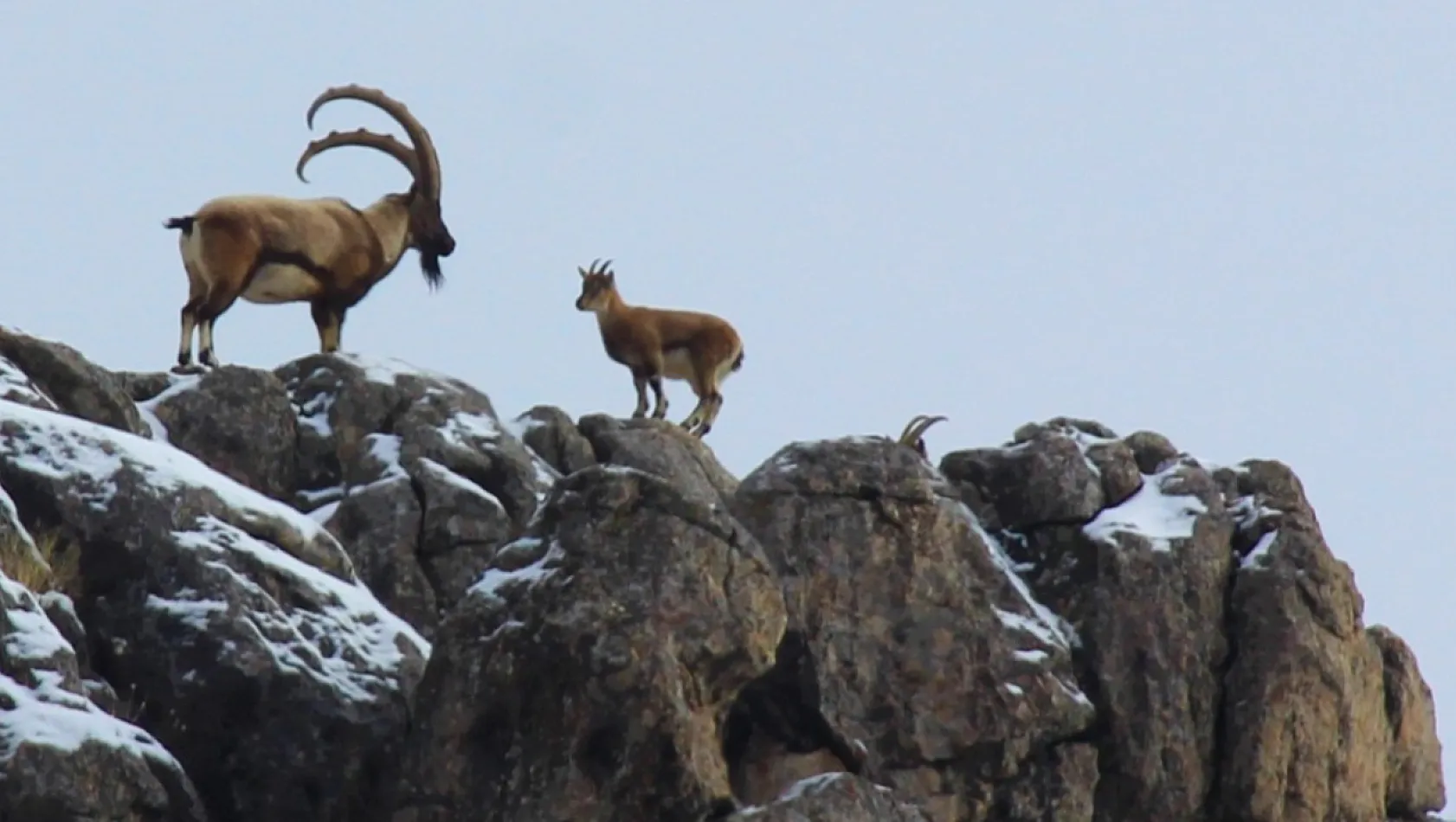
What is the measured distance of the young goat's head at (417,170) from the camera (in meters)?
21.2

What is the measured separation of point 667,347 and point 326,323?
3.52m

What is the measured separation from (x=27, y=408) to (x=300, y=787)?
9.35 feet

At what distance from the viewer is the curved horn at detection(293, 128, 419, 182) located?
2070 cm

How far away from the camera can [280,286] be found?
19203 millimetres

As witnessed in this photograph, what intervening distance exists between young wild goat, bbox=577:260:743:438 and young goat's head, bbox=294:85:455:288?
1.46 meters

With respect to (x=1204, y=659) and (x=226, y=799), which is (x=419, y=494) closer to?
(x=226, y=799)

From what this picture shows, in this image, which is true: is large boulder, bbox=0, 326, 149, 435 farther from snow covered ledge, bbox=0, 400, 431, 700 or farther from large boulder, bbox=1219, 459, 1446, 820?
large boulder, bbox=1219, 459, 1446, 820

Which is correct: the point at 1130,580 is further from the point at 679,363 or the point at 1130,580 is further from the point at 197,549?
the point at 197,549

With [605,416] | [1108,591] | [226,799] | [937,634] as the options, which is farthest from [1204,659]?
[226,799]

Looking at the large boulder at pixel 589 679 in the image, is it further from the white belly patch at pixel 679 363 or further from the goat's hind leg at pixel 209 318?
the white belly patch at pixel 679 363

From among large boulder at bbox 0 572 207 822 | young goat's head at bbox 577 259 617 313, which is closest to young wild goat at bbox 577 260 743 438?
young goat's head at bbox 577 259 617 313

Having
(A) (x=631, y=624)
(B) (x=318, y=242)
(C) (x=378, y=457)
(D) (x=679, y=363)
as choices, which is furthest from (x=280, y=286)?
(A) (x=631, y=624)

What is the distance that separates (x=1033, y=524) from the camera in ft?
58.6

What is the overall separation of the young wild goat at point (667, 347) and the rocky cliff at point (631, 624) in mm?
2612
